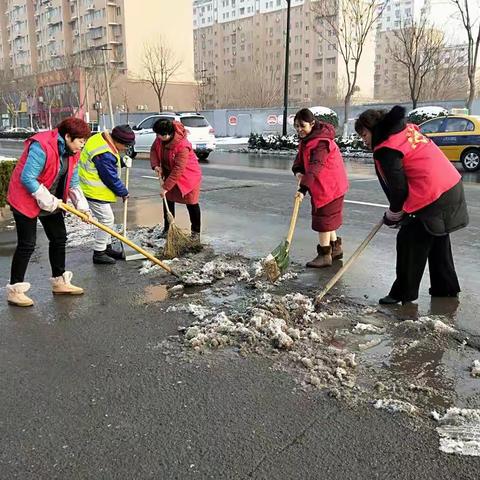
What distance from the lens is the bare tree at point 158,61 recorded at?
193ft

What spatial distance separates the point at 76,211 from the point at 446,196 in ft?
9.49

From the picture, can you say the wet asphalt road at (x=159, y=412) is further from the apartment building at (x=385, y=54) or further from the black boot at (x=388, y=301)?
the apartment building at (x=385, y=54)

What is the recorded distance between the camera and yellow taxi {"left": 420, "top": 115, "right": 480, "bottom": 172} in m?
14.2

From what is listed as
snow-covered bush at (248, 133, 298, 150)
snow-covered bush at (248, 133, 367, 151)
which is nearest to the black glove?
snow-covered bush at (248, 133, 367, 151)

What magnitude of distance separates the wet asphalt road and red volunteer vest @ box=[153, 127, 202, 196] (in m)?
1.86

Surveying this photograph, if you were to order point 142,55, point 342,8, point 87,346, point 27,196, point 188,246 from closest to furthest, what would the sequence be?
point 87,346 < point 27,196 < point 188,246 < point 342,8 < point 142,55

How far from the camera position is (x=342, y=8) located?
27.2m

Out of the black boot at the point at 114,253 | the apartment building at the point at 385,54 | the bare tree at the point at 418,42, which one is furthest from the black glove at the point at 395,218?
the apartment building at the point at 385,54

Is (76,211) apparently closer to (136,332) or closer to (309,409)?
(136,332)

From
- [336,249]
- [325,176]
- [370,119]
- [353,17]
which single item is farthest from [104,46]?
[370,119]

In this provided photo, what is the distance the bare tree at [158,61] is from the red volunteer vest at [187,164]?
51.3m

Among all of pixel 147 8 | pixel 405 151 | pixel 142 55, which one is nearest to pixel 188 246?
pixel 405 151

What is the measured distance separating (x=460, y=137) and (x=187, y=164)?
1036cm

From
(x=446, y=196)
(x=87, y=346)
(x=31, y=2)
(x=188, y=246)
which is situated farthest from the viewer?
(x=31, y=2)
